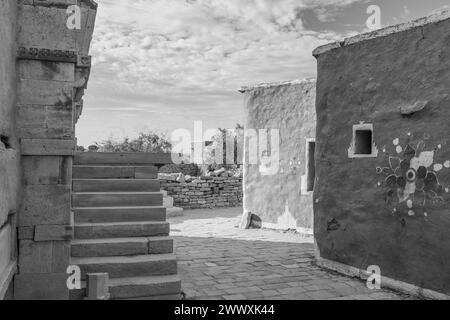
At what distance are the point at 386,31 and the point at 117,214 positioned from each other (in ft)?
14.1

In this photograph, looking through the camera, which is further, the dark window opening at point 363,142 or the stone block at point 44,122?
the dark window opening at point 363,142

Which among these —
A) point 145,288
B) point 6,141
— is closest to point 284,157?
point 145,288

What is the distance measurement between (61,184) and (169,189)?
11510 millimetres

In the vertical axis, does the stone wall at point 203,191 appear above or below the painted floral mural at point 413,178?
below

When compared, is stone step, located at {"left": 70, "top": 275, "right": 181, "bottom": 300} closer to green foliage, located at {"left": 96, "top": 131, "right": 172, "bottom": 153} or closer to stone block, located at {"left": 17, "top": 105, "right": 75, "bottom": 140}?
stone block, located at {"left": 17, "top": 105, "right": 75, "bottom": 140}

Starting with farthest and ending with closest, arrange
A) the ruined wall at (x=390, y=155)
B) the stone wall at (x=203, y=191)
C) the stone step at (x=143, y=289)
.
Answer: the stone wall at (x=203, y=191) → the ruined wall at (x=390, y=155) → the stone step at (x=143, y=289)

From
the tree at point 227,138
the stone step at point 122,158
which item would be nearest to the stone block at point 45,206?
the stone step at point 122,158

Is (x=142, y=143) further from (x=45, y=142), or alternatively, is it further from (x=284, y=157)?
(x=45, y=142)

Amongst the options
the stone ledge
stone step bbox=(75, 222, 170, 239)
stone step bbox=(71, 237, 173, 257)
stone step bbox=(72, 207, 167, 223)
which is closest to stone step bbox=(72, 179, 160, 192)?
stone step bbox=(72, 207, 167, 223)

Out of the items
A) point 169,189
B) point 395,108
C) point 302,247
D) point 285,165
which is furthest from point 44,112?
point 169,189

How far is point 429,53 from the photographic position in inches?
211

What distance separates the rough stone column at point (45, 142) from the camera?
4.37 metres

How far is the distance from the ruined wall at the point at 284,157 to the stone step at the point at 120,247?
5.46m

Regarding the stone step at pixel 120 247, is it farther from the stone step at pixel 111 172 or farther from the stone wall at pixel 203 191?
the stone wall at pixel 203 191
